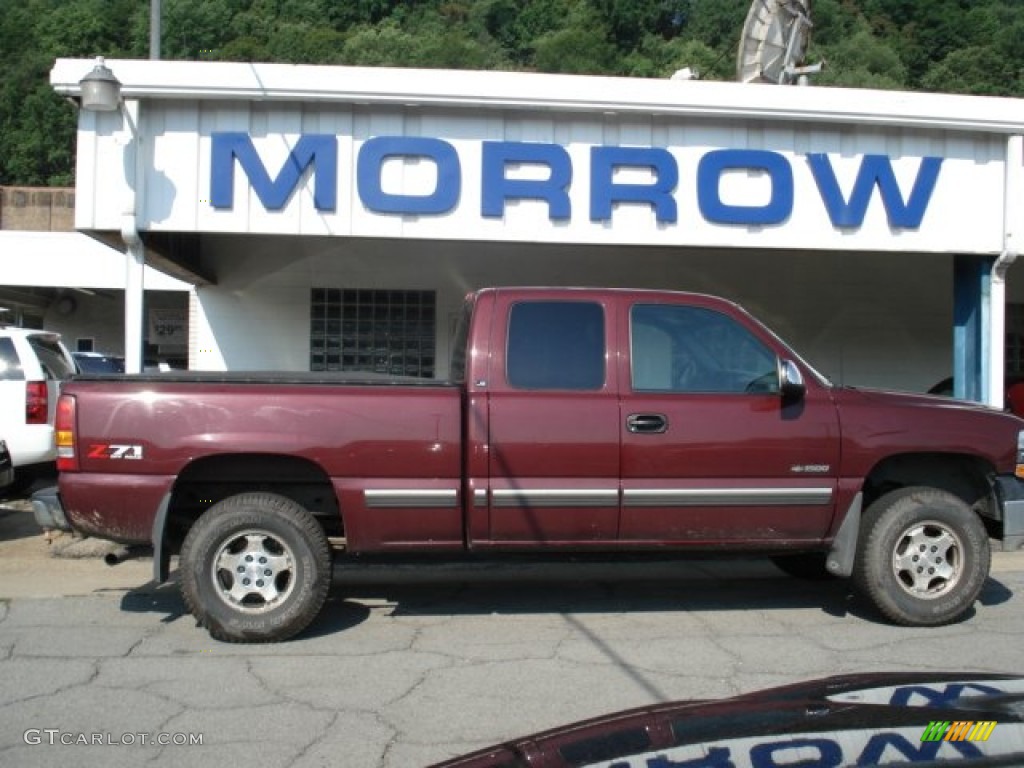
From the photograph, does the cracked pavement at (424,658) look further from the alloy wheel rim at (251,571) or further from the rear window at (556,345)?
the rear window at (556,345)

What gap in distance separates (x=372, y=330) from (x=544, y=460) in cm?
741

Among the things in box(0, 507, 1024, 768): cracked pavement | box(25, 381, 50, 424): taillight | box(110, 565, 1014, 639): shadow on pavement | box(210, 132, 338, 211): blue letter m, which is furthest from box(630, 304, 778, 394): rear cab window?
box(25, 381, 50, 424): taillight

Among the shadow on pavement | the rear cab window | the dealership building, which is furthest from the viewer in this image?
the dealership building

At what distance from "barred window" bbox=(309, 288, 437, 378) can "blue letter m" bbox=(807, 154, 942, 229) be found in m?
5.18

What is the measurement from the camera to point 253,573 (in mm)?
5801

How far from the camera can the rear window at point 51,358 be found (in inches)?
402

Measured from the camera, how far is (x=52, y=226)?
3084 cm

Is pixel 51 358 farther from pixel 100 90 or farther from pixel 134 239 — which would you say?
pixel 100 90

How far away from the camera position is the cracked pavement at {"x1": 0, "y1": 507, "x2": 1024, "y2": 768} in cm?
448

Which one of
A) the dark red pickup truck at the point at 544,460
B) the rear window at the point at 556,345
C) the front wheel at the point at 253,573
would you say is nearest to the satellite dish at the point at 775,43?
the dark red pickup truck at the point at 544,460

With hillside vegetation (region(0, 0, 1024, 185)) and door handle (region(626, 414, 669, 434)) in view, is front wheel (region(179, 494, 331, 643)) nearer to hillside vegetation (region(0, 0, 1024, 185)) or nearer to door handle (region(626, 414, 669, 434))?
door handle (region(626, 414, 669, 434))

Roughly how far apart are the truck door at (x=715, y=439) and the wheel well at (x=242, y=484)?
6.26ft

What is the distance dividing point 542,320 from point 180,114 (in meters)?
5.20

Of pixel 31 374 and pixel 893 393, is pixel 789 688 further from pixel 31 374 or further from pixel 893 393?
pixel 31 374
